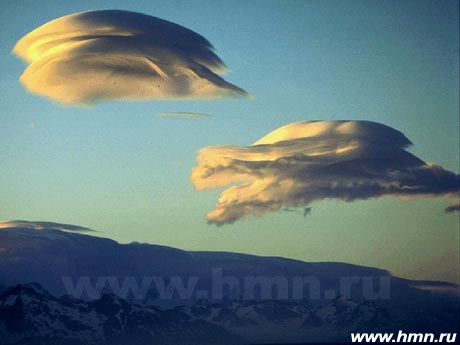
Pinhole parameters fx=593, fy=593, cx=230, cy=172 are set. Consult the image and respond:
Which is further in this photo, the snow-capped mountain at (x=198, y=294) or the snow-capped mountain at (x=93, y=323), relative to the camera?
the snow-capped mountain at (x=93, y=323)

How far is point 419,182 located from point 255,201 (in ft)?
13.2

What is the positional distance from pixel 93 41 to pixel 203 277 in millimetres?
5555

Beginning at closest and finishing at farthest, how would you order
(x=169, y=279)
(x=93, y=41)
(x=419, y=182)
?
(x=93, y=41), (x=169, y=279), (x=419, y=182)

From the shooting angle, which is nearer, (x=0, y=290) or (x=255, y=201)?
(x=0, y=290)

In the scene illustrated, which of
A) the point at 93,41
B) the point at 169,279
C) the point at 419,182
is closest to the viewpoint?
the point at 93,41

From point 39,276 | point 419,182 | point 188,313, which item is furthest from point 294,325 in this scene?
point 39,276

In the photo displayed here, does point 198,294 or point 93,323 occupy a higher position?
point 198,294

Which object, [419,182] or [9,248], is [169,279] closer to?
[9,248]

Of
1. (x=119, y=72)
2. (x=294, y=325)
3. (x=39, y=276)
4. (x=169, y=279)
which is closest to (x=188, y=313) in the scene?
(x=169, y=279)

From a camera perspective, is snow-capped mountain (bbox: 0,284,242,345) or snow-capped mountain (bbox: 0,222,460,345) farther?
snow-capped mountain (bbox: 0,284,242,345)

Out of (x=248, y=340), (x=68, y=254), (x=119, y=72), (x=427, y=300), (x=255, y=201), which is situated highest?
(x=119, y=72)

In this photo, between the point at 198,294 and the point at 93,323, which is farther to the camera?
the point at 93,323

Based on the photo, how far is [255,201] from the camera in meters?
13.4

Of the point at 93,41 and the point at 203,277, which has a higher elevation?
the point at 93,41
